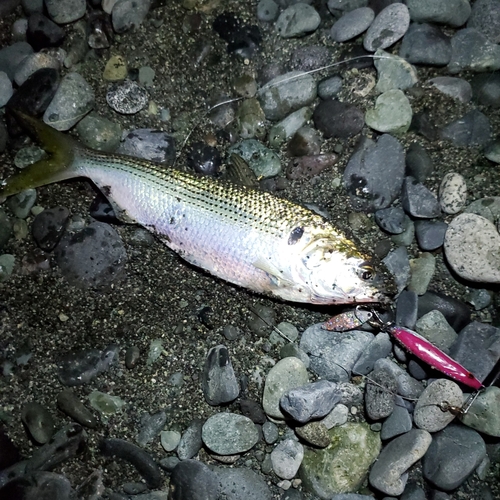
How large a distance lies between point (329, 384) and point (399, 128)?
2.08 meters

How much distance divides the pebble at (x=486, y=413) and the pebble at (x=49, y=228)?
3299 millimetres

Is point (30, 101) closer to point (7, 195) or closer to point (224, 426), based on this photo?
point (7, 195)

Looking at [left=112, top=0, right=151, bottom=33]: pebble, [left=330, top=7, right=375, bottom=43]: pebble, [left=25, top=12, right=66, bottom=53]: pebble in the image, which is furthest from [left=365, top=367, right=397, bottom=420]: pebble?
[left=25, top=12, right=66, bottom=53]: pebble

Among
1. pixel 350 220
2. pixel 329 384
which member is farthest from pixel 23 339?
pixel 350 220

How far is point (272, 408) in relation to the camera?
338 centimetres

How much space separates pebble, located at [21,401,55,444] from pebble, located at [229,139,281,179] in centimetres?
240

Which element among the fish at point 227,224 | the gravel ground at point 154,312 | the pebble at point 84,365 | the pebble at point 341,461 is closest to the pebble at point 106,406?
the gravel ground at point 154,312

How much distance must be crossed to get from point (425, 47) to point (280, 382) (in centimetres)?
291

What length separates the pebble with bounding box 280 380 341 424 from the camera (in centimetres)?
319

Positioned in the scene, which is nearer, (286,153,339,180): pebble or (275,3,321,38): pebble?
(286,153,339,180): pebble

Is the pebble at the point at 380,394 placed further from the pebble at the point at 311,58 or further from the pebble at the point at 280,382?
the pebble at the point at 311,58

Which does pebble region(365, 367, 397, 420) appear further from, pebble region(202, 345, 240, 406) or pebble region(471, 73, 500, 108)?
pebble region(471, 73, 500, 108)

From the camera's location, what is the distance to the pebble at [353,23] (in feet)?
12.9

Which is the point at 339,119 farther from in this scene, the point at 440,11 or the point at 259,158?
the point at 440,11
